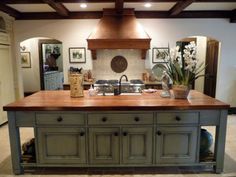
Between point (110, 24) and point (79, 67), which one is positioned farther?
Answer: point (79, 67)

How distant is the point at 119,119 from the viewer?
8.11 ft

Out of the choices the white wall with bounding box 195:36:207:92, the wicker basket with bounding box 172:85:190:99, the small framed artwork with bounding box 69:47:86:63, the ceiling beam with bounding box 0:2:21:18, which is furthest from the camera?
the white wall with bounding box 195:36:207:92

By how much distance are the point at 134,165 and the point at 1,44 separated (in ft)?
12.4

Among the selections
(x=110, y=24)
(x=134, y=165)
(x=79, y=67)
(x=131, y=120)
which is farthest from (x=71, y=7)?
(x=134, y=165)

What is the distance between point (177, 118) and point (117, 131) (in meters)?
0.72

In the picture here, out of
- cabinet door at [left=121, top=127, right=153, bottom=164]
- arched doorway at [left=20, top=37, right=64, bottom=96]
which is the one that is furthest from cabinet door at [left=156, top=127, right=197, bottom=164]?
arched doorway at [left=20, top=37, right=64, bottom=96]

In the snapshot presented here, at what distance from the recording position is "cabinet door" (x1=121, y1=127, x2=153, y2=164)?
2.50m

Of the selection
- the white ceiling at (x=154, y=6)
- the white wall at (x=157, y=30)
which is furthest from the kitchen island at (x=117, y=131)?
the white wall at (x=157, y=30)

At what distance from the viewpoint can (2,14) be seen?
15.0ft

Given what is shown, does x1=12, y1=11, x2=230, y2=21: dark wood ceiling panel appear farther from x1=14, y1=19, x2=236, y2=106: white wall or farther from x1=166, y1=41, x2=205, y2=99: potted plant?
x1=166, y1=41, x2=205, y2=99: potted plant

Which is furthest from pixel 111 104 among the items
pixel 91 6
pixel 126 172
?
pixel 91 6

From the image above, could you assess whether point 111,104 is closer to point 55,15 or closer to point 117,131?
point 117,131

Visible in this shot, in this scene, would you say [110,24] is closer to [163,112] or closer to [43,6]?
[43,6]

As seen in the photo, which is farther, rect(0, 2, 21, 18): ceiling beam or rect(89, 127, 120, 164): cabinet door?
rect(0, 2, 21, 18): ceiling beam
